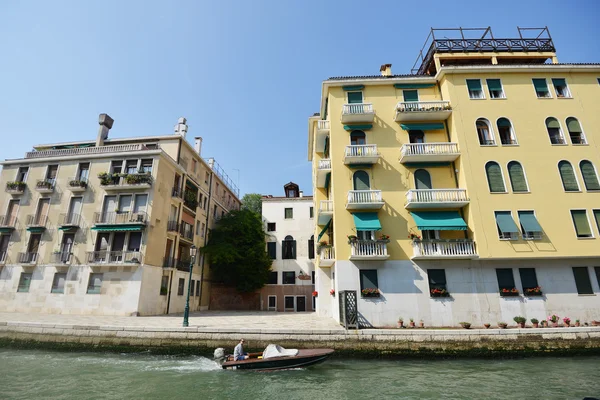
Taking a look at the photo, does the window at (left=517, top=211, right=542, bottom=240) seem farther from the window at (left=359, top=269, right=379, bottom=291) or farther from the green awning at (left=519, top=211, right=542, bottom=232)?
the window at (left=359, top=269, right=379, bottom=291)

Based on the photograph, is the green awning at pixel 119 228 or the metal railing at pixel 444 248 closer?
the metal railing at pixel 444 248

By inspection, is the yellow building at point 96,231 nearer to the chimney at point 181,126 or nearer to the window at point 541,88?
the chimney at point 181,126

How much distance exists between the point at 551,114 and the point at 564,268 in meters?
9.85

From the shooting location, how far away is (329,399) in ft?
28.5

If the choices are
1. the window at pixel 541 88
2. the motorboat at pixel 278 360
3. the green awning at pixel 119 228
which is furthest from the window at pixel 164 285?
the window at pixel 541 88

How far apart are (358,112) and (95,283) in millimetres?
23166

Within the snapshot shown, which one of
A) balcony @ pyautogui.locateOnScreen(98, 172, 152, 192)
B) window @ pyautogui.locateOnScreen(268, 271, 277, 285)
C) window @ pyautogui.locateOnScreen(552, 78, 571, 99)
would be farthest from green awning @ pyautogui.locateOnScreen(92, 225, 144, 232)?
window @ pyautogui.locateOnScreen(552, 78, 571, 99)

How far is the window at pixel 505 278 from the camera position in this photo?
16.8 metres

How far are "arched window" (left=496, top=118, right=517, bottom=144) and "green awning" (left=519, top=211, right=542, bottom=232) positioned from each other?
4858 millimetres

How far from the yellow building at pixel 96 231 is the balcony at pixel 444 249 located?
Answer: 19695 mm

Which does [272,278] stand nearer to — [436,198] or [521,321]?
[436,198]

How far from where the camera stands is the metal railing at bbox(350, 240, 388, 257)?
56.1 ft

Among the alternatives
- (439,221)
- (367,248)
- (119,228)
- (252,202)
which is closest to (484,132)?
(439,221)

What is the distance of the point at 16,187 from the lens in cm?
2583
